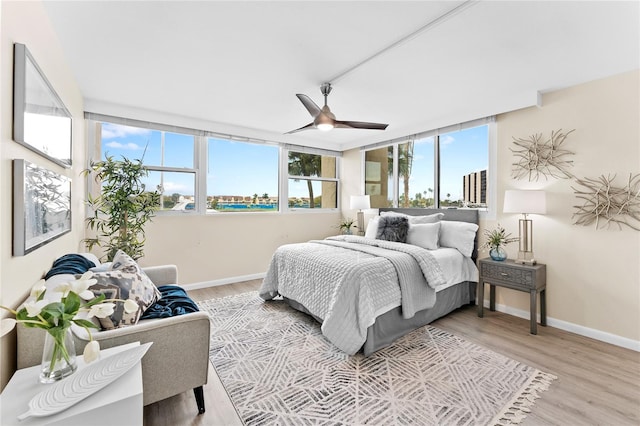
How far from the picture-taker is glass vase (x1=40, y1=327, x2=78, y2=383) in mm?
1111

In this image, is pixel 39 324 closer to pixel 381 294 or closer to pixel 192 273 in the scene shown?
pixel 381 294

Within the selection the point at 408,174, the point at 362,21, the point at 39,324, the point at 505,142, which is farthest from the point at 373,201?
the point at 39,324

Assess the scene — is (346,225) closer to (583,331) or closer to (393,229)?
(393,229)

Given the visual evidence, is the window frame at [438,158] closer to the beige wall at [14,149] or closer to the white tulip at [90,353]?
the white tulip at [90,353]

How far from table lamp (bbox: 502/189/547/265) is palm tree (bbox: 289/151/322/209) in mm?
3332

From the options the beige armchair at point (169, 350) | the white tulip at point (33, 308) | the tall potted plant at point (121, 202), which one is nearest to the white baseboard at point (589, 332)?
the beige armchair at point (169, 350)

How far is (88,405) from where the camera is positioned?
103 centimetres

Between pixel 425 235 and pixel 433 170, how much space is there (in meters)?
1.25

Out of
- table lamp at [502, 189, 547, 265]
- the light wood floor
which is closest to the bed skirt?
the light wood floor

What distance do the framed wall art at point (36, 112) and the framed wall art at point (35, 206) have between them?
0.13 metres

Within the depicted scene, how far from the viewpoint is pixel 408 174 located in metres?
4.71

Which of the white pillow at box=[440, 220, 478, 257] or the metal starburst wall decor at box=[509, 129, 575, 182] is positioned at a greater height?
the metal starburst wall decor at box=[509, 129, 575, 182]

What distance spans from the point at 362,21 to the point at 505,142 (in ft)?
8.12

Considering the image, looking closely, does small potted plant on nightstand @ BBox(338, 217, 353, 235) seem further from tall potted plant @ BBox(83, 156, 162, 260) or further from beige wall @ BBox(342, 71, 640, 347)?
tall potted plant @ BBox(83, 156, 162, 260)
